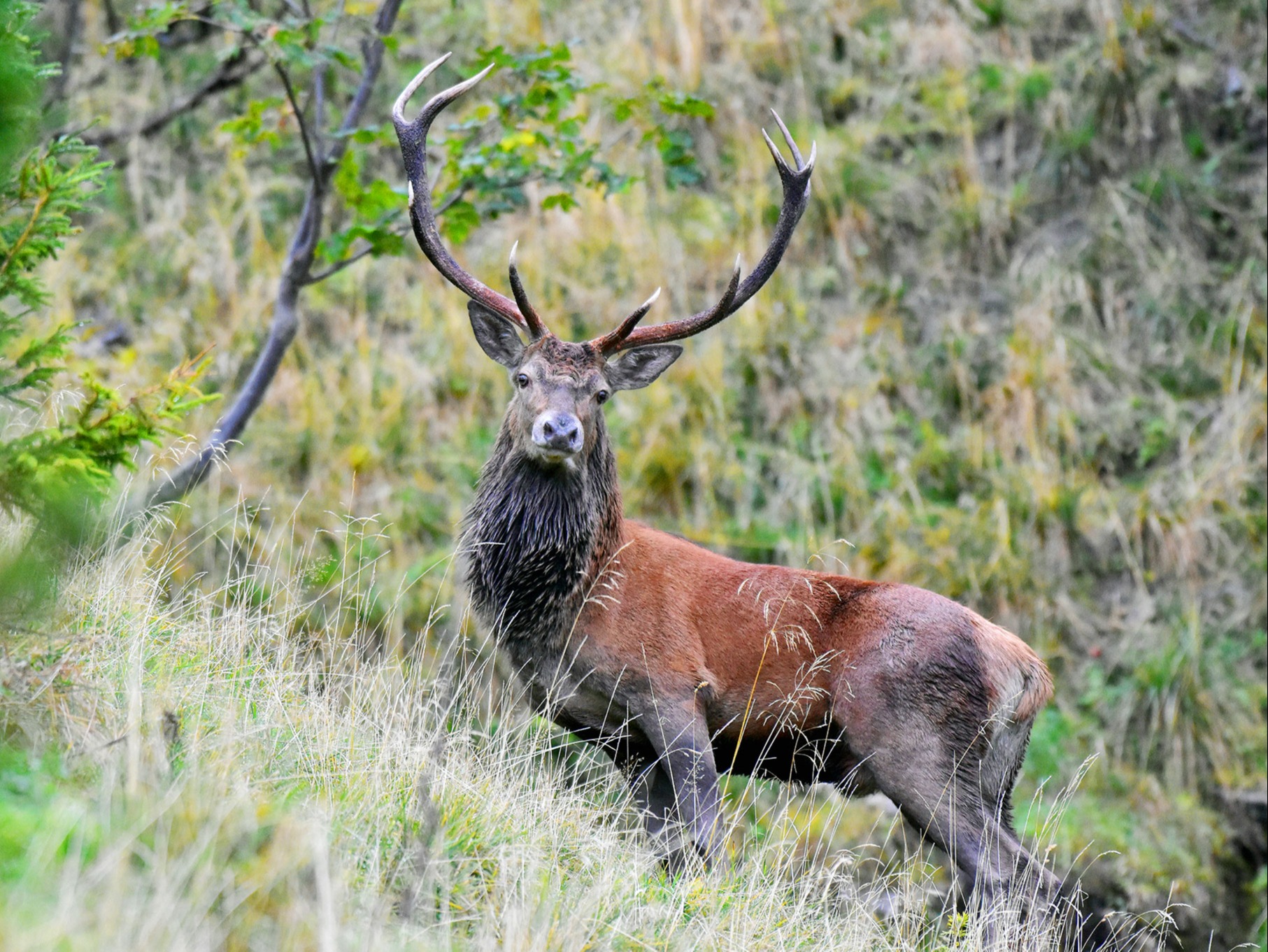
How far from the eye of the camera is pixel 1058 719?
31.2 feet

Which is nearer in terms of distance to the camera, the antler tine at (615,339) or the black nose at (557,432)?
the black nose at (557,432)

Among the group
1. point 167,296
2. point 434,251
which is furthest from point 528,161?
point 167,296

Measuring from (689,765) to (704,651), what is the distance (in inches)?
21.6

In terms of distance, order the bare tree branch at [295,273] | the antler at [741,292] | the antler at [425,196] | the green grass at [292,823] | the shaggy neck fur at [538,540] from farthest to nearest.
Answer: the bare tree branch at [295,273]
the antler at [741,292]
the antler at [425,196]
the shaggy neck fur at [538,540]
the green grass at [292,823]

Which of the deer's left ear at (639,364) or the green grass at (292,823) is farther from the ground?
the deer's left ear at (639,364)

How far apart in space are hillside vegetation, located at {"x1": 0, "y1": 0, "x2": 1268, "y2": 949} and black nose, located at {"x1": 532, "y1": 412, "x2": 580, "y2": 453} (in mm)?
1024

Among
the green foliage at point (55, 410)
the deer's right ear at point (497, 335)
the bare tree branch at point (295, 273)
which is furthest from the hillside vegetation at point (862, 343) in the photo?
the green foliage at point (55, 410)

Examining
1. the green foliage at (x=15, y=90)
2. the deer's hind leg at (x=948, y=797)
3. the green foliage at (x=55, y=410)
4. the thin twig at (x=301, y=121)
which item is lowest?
the deer's hind leg at (x=948, y=797)

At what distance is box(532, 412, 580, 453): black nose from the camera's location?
5703 mm

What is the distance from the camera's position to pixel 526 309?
6113mm

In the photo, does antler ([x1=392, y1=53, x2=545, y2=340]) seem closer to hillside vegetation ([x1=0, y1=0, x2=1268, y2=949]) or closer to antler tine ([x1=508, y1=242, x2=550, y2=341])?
antler tine ([x1=508, y1=242, x2=550, y2=341])

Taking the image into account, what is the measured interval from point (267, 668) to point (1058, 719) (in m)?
6.39

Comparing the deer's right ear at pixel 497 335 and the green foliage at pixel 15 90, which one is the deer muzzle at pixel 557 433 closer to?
the deer's right ear at pixel 497 335

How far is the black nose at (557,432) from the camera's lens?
5703mm
